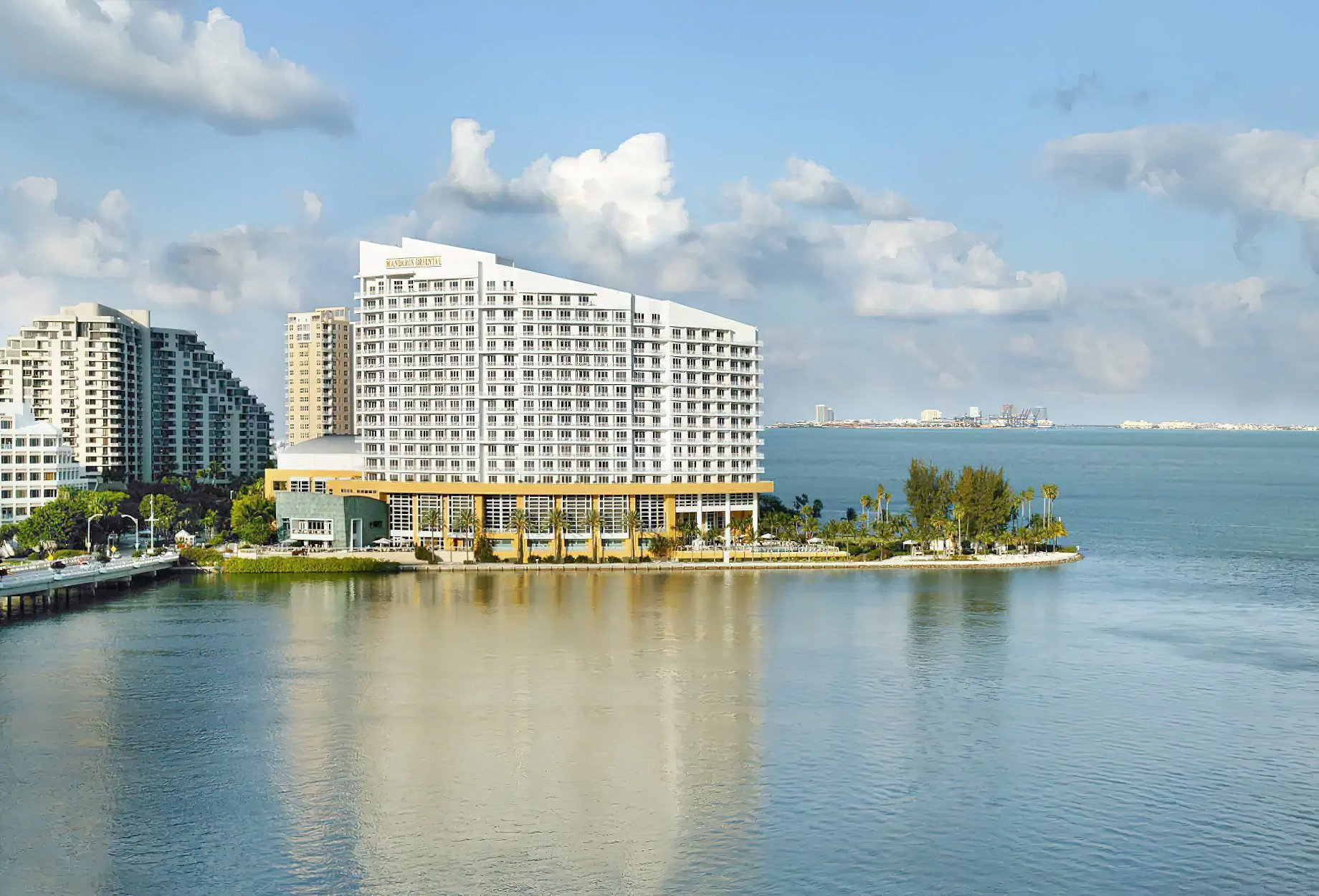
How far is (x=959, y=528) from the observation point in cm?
12150

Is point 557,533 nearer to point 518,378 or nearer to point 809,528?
point 518,378

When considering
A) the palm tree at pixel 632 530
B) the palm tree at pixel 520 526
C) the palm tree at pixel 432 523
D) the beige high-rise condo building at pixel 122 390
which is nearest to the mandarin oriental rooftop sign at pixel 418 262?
the palm tree at pixel 432 523

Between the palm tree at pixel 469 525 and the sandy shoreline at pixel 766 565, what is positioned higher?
the palm tree at pixel 469 525

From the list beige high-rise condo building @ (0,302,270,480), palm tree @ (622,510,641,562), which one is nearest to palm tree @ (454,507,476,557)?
palm tree @ (622,510,641,562)

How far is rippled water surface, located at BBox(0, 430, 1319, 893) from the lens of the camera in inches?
1612

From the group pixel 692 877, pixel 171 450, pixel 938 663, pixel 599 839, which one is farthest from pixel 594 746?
pixel 171 450

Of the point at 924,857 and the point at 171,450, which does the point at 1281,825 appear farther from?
the point at 171,450

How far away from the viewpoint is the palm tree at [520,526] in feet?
385

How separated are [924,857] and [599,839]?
10836 mm

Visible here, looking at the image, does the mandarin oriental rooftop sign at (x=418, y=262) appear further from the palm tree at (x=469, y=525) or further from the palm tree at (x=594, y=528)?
the palm tree at (x=594, y=528)

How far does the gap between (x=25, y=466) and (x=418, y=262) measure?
4695 cm

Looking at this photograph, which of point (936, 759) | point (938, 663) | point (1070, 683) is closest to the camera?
point (936, 759)

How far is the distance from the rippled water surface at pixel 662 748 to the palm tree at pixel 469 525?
2690 centimetres

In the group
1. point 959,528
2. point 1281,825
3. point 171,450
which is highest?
point 171,450
